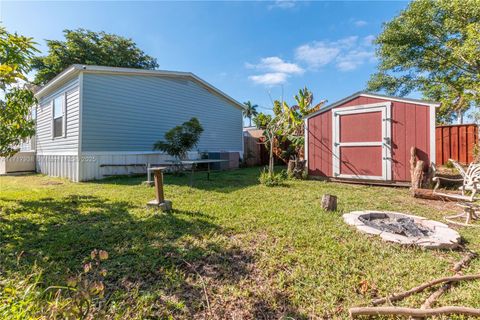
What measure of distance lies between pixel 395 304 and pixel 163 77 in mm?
10508

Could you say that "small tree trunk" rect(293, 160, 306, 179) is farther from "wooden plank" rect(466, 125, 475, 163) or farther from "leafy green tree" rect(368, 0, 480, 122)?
"leafy green tree" rect(368, 0, 480, 122)

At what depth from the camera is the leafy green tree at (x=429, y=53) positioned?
10.2 meters

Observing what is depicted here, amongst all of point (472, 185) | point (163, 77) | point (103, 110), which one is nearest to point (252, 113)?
point (163, 77)

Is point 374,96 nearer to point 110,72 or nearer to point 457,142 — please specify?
point 457,142

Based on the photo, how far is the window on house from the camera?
349 inches

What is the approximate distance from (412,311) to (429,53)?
594 inches

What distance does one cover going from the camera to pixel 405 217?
340cm

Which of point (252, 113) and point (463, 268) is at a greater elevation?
point (252, 113)

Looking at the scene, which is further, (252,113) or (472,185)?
(252,113)

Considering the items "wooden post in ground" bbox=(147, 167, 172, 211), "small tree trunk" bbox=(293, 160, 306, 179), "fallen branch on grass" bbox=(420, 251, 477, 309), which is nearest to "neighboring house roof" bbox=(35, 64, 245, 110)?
"wooden post in ground" bbox=(147, 167, 172, 211)

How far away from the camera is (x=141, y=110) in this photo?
30.6 ft

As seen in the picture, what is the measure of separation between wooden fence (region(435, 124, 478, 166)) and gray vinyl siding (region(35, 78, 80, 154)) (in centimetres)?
1481

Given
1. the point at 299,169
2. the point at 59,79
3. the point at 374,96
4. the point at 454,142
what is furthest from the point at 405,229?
the point at 59,79

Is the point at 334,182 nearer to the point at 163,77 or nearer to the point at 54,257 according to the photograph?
the point at 54,257
